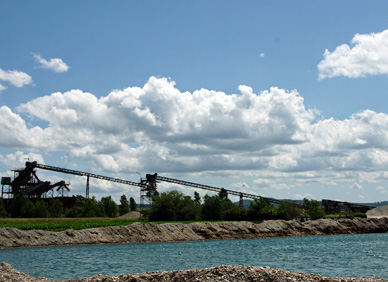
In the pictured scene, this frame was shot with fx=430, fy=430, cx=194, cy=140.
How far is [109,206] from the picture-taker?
13612cm

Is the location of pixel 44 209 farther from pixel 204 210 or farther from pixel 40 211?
pixel 204 210

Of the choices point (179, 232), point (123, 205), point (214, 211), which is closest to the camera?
point (179, 232)

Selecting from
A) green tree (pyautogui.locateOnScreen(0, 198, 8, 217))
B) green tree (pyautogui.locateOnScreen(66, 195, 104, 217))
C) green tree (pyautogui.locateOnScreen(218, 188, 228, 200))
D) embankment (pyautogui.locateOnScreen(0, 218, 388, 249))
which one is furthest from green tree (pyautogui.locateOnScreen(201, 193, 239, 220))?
green tree (pyautogui.locateOnScreen(0, 198, 8, 217))

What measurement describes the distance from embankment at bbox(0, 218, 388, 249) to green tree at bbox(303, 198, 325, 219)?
1736cm

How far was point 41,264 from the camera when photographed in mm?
36938

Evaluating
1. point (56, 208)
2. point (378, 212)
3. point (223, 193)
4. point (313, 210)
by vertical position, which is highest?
point (223, 193)

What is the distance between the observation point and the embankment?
60.2m

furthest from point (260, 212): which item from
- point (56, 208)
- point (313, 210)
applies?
point (56, 208)

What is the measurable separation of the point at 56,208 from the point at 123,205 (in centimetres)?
6072

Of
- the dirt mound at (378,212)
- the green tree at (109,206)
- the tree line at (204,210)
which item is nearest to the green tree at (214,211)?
the tree line at (204,210)

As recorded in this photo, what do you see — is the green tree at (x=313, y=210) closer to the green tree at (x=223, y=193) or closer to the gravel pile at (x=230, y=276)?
the green tree at (x=223, y=193)

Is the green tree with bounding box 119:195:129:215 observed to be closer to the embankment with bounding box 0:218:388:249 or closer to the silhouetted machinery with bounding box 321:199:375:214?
the silhouetted machinery with bounding box 321:199:375:214

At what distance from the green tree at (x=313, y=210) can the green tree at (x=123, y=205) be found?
71.7 m

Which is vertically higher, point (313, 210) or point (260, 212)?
point (313, 210)
